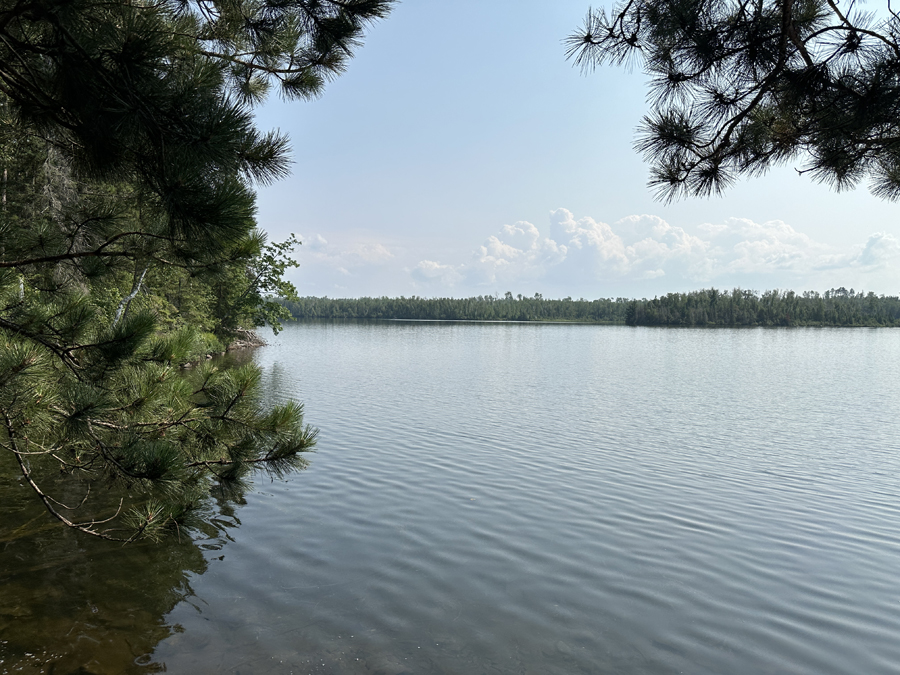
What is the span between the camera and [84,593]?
16.6ft

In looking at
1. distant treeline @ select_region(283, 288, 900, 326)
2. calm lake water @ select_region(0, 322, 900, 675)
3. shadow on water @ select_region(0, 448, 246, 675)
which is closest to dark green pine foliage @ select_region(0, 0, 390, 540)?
shadow on water @ select_region(0, 448, 246, 675)

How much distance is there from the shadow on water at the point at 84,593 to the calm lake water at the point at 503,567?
21 mm

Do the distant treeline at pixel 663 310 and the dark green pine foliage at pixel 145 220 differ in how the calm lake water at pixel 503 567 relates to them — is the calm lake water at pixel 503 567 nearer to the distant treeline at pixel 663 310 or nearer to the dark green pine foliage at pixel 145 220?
the dark green pine foliage at pixel 145 220

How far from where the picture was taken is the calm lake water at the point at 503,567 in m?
4.50

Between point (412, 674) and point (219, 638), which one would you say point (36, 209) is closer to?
point (219, 638)

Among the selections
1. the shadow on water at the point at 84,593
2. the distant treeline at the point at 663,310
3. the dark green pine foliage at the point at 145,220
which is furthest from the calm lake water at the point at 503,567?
the distant treeline at the point at 663,310

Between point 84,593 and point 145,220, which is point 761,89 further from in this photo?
point 84,593

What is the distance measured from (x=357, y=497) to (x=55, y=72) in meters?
6.85

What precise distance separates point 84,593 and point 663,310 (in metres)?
129

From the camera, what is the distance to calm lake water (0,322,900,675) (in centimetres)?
450

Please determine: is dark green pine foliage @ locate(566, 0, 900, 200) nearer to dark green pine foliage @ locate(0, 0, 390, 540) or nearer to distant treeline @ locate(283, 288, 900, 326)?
dark green pine foliage @ locate(0, 0, 390, 540)

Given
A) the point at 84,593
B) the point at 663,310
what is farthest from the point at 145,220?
the point at 663,310

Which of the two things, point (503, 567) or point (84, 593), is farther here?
point (503, 567)

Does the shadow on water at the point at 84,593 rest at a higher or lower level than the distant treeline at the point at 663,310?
lower
